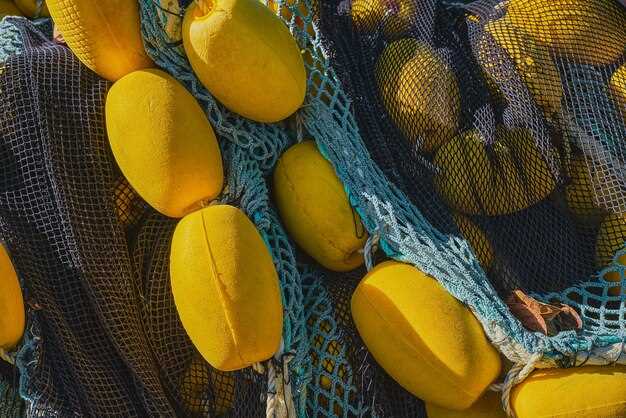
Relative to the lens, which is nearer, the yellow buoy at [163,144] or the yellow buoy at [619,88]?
the yellow buoy at [163,144]

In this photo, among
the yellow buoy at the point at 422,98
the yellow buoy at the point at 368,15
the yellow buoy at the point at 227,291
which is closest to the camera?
the yellow buoy at the point at 227,291

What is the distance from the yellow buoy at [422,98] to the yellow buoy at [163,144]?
36 centimetres

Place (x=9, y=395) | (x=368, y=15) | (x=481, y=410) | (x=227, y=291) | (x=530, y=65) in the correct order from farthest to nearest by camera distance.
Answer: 1. (x=368, y=15)
2. (x=530, y=65)
3. (x=9, y=395)
4. (x=481, y=410)
5. (x=227, y=291)

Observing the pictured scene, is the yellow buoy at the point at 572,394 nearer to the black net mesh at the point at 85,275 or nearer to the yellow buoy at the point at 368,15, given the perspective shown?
the black net mesh at the point at 85,275

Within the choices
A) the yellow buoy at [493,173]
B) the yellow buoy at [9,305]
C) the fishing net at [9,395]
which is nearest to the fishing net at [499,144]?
the yellow buoy at [493,173]

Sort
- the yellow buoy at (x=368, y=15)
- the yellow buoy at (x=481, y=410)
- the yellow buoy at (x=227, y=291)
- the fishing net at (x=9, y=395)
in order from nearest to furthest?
the yellow buoy at (x=227, y=291), the yellow buoy at (x=481, y=410), the fishing net at (x=9, y=395), the yellow buoy at (x=368, y=15)

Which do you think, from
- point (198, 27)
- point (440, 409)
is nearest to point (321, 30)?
point (198, 27)

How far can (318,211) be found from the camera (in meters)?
1.21

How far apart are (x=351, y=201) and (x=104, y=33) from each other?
46 cm

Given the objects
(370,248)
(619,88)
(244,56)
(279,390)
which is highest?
(244,56)

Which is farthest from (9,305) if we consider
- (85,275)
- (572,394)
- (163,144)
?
(572,394)

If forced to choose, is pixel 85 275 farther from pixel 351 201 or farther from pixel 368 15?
pixel 368 15

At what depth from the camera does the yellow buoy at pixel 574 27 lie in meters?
1.44

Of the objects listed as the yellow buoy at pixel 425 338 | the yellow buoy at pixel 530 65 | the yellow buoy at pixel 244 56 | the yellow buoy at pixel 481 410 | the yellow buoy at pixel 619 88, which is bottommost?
the yellow buoy at pixel 481 410
